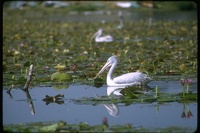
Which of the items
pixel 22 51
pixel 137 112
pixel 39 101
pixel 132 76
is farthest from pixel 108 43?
pixel 137 112

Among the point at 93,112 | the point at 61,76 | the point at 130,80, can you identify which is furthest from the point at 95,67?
the point at 93,112

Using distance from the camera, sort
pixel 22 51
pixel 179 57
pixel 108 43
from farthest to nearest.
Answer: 1. pixel 108 43
2. pixel 22 51
3. pixel 179 57

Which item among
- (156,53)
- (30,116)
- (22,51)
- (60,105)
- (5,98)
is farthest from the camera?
(22,51)

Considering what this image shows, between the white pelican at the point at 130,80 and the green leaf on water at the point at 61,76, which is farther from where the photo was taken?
the green leaf on water at the point at 61,76

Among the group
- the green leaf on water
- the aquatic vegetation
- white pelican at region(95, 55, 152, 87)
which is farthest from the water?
the green leaf on water

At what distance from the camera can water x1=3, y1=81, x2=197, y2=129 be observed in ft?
19.4

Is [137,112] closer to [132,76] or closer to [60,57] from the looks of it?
[132,76]

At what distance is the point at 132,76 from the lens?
26.3ft

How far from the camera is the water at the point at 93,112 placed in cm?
591

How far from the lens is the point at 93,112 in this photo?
20.9 ft

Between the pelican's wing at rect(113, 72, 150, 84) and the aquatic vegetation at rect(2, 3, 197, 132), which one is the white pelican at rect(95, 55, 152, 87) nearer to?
the pelican's wing at rect(113, 72, 150, 84)

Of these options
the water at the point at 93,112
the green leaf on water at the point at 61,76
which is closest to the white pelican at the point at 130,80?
the water at the point at 93,112

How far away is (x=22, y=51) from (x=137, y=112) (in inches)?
282

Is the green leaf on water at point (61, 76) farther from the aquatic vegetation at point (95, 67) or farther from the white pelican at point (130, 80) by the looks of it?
the white pelican at point (130, 80)
